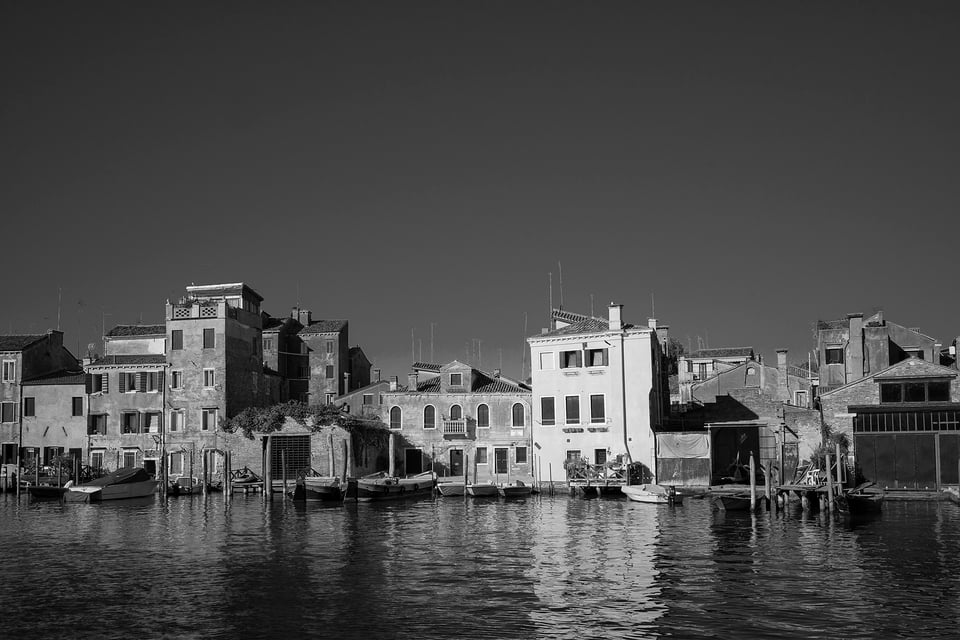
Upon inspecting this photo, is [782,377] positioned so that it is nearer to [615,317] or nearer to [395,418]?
[615,317]

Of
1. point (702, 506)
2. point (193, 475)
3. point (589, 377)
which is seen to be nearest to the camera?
point (702, 506)

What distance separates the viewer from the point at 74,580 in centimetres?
2586

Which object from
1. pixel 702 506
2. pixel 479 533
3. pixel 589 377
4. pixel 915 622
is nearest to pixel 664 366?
pixel 589 377

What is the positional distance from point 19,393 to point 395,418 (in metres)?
25.7

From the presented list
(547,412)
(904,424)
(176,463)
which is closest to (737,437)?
(904,424)

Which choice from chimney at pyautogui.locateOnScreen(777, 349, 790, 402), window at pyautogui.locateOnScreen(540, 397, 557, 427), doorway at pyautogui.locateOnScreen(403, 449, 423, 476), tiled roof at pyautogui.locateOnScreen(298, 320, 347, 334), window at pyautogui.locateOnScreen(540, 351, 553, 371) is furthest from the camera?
tiled roof at pyautogui.locateOnScreen(298, 320, 347, 334)

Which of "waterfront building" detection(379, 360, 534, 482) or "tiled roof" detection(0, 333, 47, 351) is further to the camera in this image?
"tiled roof" detection(0, 333, 47, 351)

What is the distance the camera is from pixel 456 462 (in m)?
58.0

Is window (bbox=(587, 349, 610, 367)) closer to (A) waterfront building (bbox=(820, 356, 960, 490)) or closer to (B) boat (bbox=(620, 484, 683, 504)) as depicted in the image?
(B) boat (bbox=(620, 484, 683, 504))

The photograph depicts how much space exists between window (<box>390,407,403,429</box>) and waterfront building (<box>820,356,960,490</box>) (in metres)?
24.9

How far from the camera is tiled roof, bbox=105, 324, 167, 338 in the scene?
6444 centimetres

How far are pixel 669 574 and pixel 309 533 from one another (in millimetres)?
15019

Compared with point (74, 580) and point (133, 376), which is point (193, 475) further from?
point (74, 580)

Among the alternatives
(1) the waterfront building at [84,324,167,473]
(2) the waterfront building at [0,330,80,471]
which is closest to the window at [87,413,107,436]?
(1) the waterfront building at [84,324,167,473]
